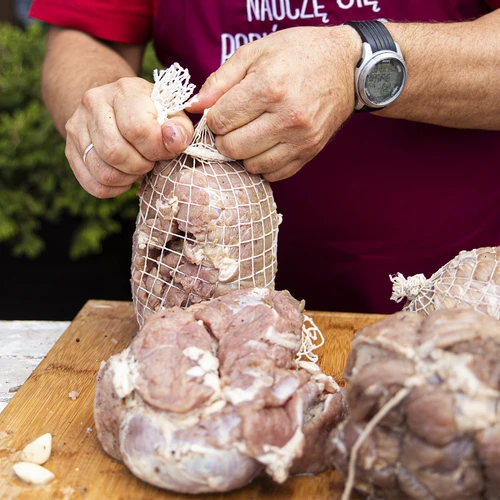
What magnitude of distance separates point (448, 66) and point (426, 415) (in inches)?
59.3

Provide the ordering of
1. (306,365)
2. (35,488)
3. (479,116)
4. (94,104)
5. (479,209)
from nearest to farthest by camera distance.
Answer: (35,488) → (306,365) → (94,104) → (479,116) → (479,209)

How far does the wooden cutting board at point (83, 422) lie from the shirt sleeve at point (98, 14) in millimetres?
1377

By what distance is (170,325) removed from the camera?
1.90 metres

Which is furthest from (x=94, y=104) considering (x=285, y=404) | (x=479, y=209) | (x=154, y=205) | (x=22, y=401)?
(x=479, y=209)

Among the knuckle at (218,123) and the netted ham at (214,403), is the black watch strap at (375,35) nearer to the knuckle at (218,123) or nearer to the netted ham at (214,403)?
the knuckle at (218,123)

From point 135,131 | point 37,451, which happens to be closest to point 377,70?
point 135,131

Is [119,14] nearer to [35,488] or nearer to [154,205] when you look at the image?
[154,205]

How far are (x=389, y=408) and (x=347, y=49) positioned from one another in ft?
4.31

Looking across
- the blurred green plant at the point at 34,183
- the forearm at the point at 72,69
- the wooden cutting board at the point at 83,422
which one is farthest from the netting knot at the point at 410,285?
the blurred green plant at the point at 34,183

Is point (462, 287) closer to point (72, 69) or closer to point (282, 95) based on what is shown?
point (282, 95)

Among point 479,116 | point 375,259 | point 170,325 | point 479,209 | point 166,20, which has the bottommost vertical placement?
point 375,259

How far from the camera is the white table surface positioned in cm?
244

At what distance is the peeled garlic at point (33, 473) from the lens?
1791 millimetres

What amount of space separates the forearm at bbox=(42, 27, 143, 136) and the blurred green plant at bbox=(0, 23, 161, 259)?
1.38 meters
